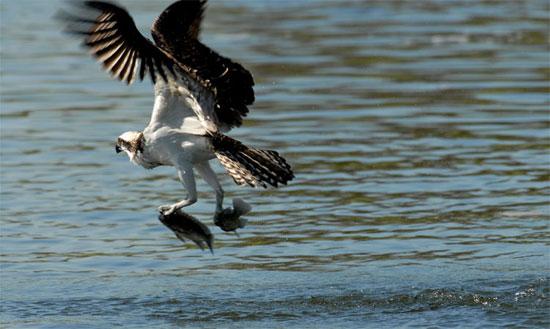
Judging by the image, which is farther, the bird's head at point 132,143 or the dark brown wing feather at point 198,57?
the bird's head at point 132,143

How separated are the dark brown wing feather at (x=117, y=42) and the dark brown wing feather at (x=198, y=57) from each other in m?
0.20

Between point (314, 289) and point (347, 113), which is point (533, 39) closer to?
point (347, 113)

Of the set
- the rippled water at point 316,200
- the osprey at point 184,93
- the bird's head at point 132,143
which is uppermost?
the osprey at point 184,93

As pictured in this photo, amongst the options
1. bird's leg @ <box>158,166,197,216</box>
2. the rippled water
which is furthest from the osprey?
the rippled water

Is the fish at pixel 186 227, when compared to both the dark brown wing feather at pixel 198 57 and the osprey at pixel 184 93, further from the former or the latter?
the dark brown wing feather at pixel 198 57

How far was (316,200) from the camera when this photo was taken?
1088cm

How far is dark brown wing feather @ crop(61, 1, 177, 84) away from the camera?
7.39 metres

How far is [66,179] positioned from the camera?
38.7 ft

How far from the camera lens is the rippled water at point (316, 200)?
8258 millimetres

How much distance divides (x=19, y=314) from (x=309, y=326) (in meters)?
1.74

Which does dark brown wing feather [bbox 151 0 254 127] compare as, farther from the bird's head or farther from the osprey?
the bird's head

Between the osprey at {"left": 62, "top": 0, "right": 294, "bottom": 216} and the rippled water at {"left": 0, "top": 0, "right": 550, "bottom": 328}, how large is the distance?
0.92m

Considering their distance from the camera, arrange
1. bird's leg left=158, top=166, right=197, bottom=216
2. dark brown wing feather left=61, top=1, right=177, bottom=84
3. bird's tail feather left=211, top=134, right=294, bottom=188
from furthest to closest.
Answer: bird's leg left=158, top=166, right=197, bottom=216, bird's tail feather left=211, top=134, right=294, bottom=188, dark brown wing feather left=61, top=1, right=177, bottom=84

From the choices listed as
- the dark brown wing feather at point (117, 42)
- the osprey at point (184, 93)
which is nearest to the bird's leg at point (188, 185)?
the osprey at point (184, 93)
